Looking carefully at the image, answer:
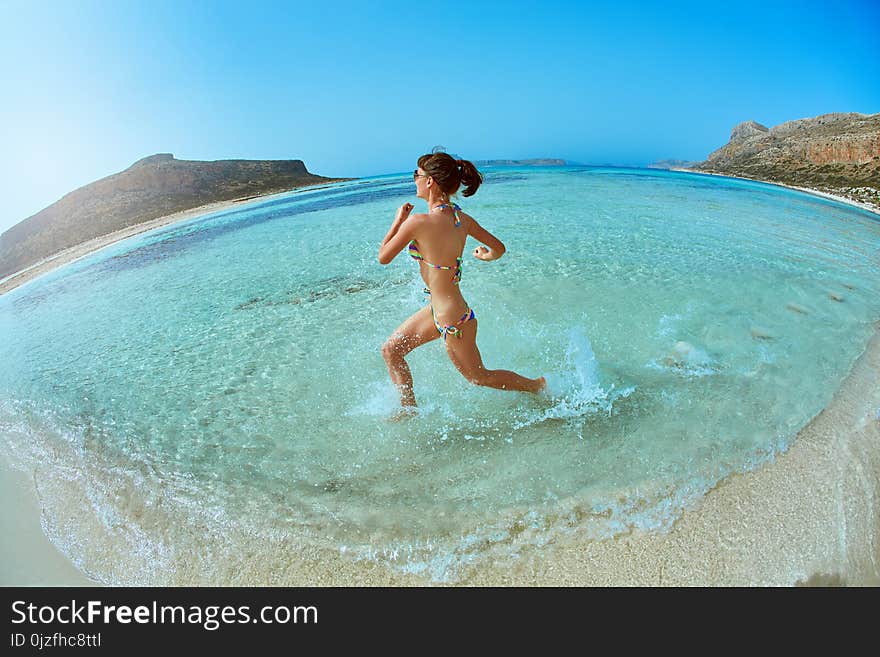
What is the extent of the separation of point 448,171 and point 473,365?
1.56 meters

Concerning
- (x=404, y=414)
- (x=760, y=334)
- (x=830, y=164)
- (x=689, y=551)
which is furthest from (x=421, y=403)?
(x=830, y=164)

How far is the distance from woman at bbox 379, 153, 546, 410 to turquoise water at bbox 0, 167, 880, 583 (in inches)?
18.0

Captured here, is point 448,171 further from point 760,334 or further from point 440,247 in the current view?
point 760,334

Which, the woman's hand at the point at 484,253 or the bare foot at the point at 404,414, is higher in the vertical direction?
the woman's hand at the point at 484,253

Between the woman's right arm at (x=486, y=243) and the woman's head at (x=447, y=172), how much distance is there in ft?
1.15

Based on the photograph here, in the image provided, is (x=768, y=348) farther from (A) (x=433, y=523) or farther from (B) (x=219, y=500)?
(B) (x=219, y=500)

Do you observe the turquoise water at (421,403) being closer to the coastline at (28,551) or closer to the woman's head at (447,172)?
the coastline at (28,551)

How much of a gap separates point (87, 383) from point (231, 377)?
2.02 m

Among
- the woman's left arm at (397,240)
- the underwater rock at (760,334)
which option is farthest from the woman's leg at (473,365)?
the underwater rock at (760,334)

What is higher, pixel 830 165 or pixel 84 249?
pixel 830 165

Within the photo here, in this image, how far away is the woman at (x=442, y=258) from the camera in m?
2.95

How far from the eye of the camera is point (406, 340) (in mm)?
3607

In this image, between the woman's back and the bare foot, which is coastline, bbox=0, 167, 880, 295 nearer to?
the bare foot

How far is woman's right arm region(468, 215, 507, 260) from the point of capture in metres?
3.32
